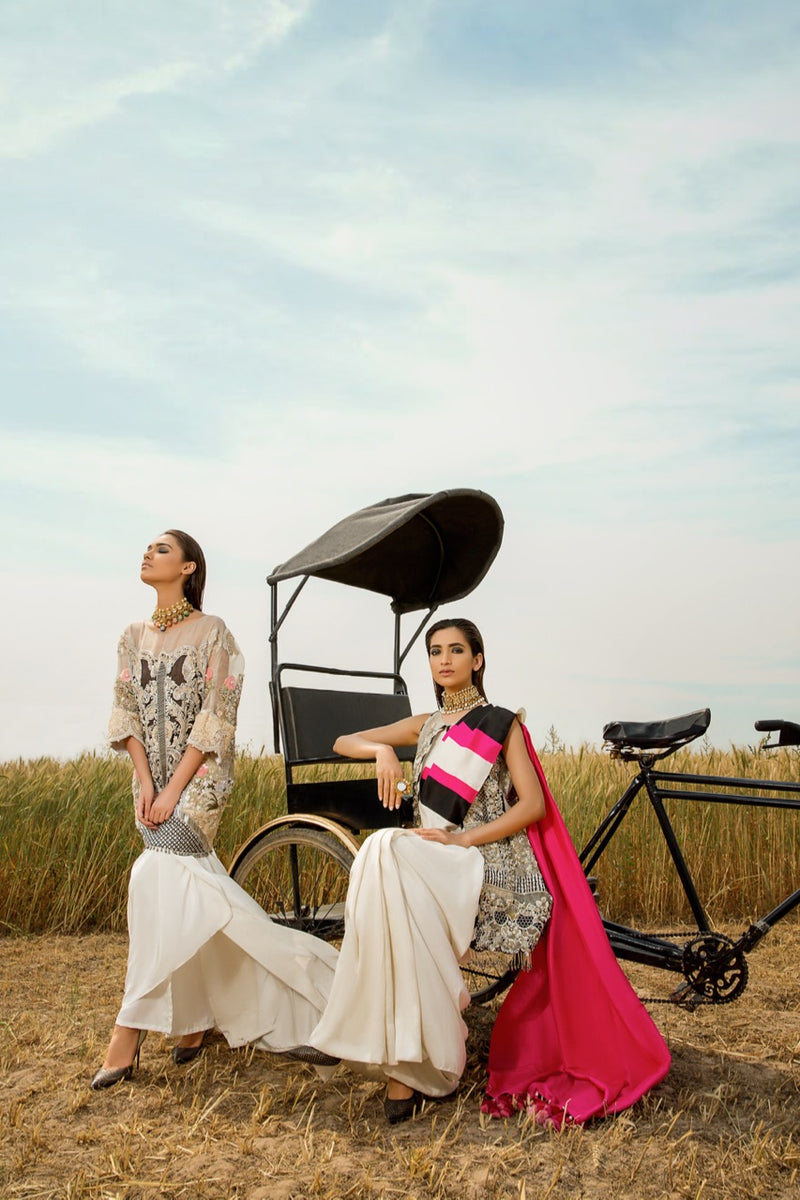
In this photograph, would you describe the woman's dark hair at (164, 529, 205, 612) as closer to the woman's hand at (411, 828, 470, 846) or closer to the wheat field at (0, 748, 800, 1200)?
the woman's hand at (411, 828, 470, 846)

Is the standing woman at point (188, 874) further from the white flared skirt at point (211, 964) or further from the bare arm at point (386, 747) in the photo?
the bare arm at point (386, 747)

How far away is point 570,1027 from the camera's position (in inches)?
133

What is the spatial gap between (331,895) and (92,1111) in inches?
121

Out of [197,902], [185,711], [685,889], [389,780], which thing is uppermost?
[185,711]

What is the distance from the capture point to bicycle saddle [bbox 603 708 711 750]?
4.01 metres

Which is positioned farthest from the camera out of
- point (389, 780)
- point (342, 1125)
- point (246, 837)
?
point (246, 837)

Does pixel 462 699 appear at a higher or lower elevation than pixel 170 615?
lower

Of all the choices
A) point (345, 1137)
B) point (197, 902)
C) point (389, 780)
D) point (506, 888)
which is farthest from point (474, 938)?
point (197, 902)

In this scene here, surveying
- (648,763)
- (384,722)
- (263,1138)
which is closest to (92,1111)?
(263,1138)

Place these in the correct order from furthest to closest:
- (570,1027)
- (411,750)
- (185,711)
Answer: (411,750) → (185,711) → (570,1027)

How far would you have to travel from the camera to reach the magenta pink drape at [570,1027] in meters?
3.31

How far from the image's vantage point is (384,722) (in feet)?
15.4

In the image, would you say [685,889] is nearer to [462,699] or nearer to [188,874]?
[462,699]

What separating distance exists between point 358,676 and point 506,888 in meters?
1.75
